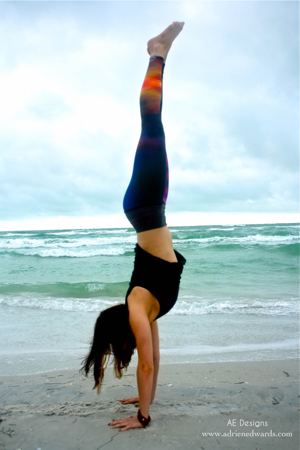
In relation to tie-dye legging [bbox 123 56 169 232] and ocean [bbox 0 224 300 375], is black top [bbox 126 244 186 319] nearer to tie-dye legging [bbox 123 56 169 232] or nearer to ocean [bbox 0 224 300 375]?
tie-dye legging [bbox 123 56 169 232]

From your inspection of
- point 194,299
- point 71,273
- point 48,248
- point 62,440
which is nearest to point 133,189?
point 62,440

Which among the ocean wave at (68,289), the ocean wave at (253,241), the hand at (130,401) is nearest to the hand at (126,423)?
the hand at (130,401)

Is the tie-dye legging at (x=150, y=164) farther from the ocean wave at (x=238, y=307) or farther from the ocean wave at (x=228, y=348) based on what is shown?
the ocean wave at (x=238, y=307)

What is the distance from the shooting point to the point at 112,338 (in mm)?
3146

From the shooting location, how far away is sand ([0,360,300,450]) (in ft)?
9.20

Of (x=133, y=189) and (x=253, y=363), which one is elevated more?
(x=133, y=189)

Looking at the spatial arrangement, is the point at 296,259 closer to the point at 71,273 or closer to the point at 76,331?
the point at 71,273

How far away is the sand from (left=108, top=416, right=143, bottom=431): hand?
4 cm

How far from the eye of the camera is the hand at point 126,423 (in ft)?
9.66

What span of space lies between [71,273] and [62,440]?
14.1m

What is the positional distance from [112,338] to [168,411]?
811 mm

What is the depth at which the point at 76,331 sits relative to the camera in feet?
22.2

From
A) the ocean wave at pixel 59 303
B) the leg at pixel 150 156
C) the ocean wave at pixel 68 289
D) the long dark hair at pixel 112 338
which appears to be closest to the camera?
the leg at pixel 150 156

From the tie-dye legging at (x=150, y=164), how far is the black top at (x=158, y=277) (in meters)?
0.28
